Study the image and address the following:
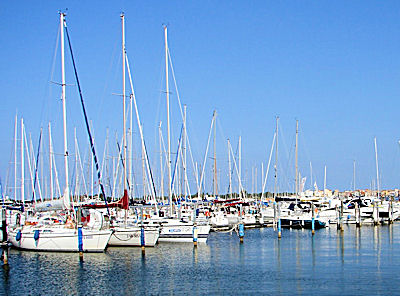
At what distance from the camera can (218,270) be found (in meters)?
34.9

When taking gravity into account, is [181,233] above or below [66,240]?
below

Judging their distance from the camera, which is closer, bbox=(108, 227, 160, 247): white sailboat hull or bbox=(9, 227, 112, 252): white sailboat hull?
bbox=(9, 227, 112, 252): white sailboat hull

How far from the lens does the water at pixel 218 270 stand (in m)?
29.1

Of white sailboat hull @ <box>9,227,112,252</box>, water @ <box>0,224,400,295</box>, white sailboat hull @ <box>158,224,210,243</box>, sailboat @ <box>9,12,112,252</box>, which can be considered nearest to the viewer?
water @ <box>0,224,400,295</box>

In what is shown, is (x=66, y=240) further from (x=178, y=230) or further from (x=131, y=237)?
→ (x=178, y=230)

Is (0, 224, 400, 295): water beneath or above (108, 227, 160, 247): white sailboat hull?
beneath

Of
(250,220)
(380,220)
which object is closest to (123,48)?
(250,220)

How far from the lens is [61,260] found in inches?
1517

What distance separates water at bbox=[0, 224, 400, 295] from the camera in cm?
2908

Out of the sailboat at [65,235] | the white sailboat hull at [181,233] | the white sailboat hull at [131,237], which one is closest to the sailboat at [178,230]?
the white sailboat hull at [181,233]

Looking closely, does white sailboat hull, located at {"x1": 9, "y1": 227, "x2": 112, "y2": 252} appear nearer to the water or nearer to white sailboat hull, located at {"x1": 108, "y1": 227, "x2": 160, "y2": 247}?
the water

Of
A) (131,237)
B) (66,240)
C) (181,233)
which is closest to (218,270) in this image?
(131,237)

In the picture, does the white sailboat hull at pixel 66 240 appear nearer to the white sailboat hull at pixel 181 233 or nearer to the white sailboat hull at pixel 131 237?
the white sailboat hull at pixel 131 237

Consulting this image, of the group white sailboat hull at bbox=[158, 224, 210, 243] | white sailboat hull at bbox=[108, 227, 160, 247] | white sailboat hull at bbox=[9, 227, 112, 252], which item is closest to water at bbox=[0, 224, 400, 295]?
white sailboat hull at bbox=[9, 227, 112, 252]
